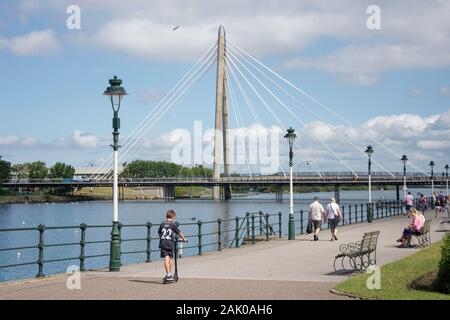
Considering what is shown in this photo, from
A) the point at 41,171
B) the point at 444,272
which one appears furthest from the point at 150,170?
the point at 444,272

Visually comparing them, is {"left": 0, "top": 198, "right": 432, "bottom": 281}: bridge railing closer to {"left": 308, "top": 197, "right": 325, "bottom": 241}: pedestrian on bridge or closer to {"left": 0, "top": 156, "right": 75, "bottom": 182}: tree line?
{"left": 308, "top": 197, "right": 325, "bottom": 241}: pedestrian on bridge

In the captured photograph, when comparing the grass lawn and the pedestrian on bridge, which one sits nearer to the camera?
the grass lawn

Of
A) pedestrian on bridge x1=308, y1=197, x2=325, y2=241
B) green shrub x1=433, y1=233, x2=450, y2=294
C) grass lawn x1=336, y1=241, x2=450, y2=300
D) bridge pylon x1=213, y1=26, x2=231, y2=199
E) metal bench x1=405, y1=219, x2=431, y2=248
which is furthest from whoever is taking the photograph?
bridge pylon x1=213, y1=26, x2=231, y2=199

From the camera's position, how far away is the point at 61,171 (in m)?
180

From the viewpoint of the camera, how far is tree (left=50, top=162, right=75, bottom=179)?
17575 centimetres

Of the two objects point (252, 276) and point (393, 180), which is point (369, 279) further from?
point (393, 180)

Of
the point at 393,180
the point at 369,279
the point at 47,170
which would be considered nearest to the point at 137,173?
the point at 47,170

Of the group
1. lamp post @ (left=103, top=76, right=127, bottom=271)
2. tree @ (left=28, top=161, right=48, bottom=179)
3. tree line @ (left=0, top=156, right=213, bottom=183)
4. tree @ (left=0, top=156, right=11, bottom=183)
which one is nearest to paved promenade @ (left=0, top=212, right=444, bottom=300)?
lamp post @ (left=103, top=76, right=127, bottom=271)

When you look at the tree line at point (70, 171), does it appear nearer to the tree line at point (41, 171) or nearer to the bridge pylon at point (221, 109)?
the tree line at point (41, 171)

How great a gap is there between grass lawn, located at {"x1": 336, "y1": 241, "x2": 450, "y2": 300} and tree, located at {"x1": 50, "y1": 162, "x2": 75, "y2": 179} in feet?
542

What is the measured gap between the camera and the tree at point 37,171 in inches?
6425

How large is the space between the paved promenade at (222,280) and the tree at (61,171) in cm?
16049

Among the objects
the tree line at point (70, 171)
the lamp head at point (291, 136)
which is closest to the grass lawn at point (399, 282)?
the lamp head at point (291, 136)
